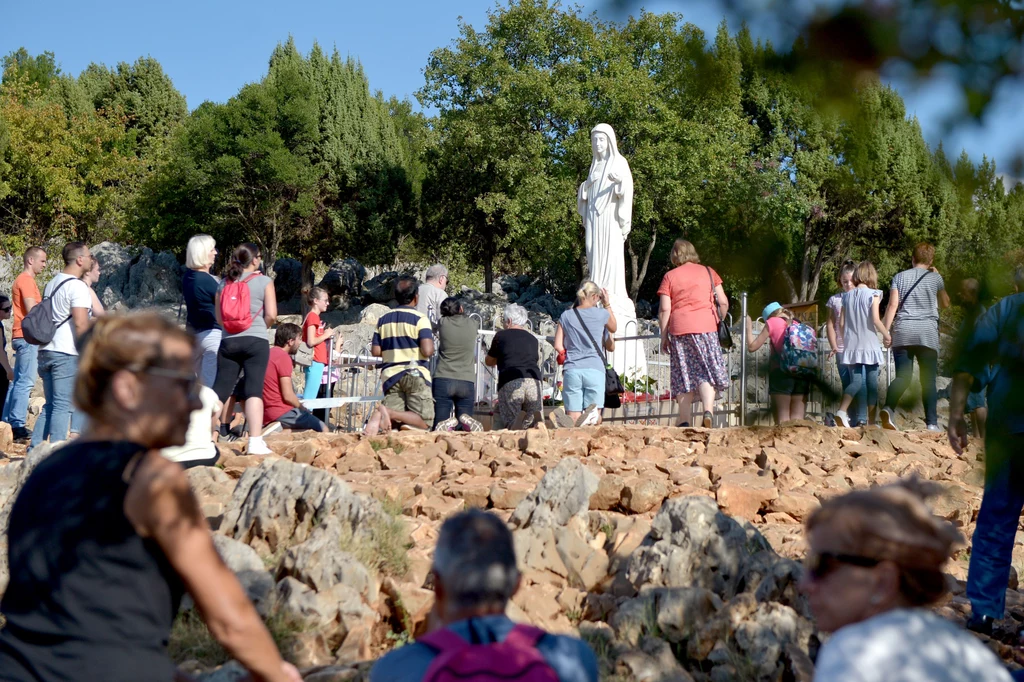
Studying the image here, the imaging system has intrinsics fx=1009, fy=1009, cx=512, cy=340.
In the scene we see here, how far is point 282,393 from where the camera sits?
324 inches

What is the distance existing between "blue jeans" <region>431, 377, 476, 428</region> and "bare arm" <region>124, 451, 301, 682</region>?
6.95 metres

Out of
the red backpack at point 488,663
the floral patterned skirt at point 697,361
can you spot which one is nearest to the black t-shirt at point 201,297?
the floral patterned skirt at point 697,361

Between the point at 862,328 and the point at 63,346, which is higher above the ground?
the point at 862,328

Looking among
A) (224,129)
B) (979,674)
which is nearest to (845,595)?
(979,674)

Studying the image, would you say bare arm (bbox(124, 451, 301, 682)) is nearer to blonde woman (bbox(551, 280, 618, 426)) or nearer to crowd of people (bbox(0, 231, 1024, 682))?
crowd of people (bbox(0, 231, 1024, 682))

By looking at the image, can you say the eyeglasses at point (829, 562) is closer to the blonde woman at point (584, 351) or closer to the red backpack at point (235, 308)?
the red backpack at point (235, 308)

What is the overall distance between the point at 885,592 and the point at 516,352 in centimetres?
708

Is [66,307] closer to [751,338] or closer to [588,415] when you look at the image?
[588,415]

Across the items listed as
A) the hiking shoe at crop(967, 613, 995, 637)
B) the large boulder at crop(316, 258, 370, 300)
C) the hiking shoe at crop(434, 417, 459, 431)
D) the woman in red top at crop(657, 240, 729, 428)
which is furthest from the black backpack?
the large boulder at crop(316, 258, 370, 300)

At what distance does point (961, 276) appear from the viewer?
4.69 feet

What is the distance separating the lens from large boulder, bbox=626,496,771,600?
423 cm

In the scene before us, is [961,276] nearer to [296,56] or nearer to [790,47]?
[790,47]

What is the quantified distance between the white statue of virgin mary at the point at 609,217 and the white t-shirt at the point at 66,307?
361 inches

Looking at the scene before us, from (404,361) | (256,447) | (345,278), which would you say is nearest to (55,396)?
(256,447)
